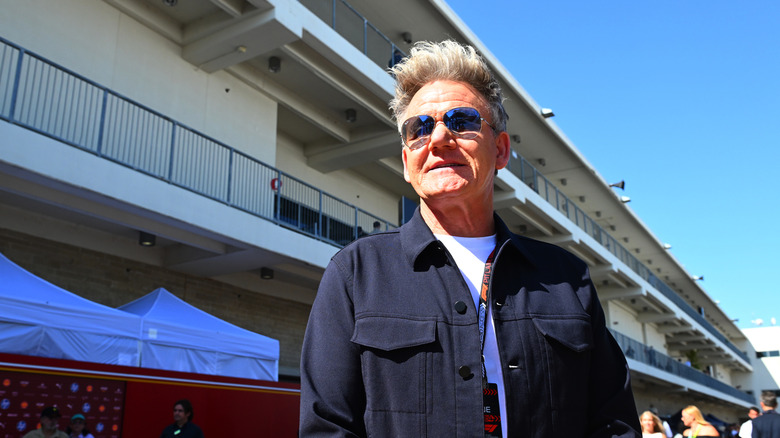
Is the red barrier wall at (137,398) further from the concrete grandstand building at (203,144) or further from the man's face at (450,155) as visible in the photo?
the man's face at (450,155)

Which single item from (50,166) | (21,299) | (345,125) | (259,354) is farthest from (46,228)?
(345,125)

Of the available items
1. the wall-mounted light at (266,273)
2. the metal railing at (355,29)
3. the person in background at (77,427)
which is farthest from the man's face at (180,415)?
the metal railing at (355,29)

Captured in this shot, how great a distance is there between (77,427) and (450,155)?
27.0 feet

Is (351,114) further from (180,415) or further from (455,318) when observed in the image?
(455,318)

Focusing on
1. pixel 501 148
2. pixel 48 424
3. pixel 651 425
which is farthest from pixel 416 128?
pixel 651 425

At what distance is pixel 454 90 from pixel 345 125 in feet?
48.8

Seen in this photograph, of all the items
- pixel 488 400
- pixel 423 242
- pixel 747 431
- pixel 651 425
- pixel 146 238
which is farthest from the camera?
pixel 146 238

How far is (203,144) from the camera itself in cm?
1279

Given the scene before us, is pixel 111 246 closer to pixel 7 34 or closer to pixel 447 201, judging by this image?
pixel 7 34

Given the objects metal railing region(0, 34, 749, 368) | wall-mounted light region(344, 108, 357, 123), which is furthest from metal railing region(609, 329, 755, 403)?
metal railing region(0, 34, 749, 368)

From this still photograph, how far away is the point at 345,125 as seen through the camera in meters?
16.9

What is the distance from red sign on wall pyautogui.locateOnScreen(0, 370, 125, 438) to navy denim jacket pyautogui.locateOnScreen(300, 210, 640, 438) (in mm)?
7509

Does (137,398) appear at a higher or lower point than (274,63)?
lower

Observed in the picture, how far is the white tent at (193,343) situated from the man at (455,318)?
8576mm
